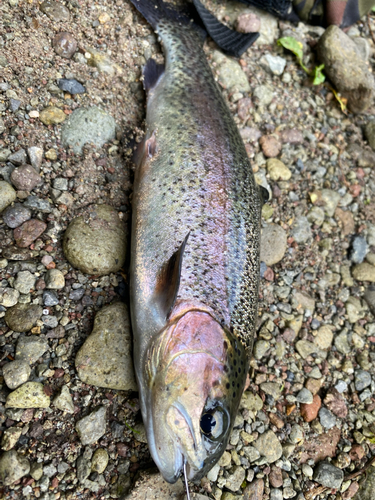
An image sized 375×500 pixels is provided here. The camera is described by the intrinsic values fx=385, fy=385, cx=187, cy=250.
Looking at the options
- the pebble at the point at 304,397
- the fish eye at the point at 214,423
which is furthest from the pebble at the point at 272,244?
the fish eye at the point at 214,423

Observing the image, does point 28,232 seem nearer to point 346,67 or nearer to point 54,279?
point 54,279

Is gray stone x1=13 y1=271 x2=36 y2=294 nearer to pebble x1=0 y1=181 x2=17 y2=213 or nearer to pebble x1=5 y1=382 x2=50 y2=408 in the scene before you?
pebble x1=0 y1=181 x2=17 y2=213

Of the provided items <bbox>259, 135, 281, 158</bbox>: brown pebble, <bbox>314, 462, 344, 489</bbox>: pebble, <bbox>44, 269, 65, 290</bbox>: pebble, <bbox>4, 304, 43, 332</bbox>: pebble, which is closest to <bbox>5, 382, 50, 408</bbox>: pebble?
<bbox>4, 304, 43, 332</bbox>: pebble

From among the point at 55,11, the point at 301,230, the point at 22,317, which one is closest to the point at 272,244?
the point at 301,230

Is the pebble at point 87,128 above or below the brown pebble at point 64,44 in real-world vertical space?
below

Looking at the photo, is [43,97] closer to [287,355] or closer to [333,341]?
[287,355]

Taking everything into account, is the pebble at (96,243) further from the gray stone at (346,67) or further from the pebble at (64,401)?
the gray stone at (346,67)

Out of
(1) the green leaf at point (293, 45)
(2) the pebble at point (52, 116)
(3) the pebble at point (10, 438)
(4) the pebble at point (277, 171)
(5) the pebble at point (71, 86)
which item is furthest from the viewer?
(1) the green leaf at point (293, 45)
